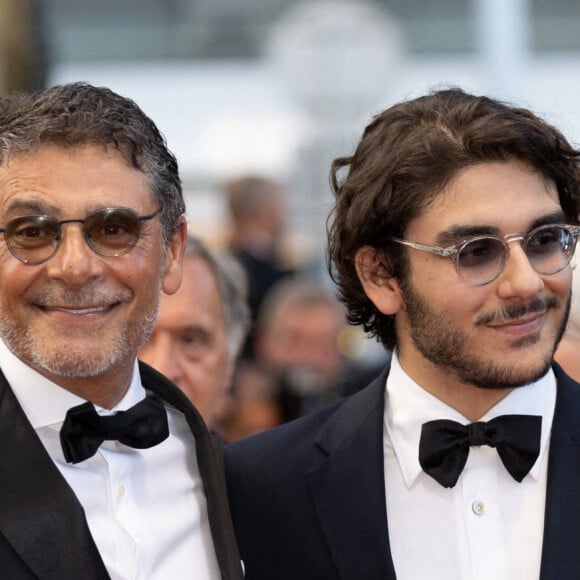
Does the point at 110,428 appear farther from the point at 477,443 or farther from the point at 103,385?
the point at 477,443

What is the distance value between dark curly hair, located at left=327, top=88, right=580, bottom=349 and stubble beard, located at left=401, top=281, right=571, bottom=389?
0.17 m

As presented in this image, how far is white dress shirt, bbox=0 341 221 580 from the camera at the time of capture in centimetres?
325

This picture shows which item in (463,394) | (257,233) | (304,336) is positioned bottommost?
(304,336)

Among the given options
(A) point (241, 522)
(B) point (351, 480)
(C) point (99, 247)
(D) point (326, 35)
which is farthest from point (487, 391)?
(D) point (326, 35)

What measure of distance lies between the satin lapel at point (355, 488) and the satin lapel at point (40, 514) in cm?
72

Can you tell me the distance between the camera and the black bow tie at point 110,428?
324 centimetres

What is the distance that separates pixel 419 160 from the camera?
147 inches

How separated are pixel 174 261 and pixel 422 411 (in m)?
0.88

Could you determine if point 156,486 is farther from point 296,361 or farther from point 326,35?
point 326,35

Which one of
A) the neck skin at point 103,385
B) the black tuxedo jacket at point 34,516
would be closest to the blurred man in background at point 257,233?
the neck skin at point 103,385

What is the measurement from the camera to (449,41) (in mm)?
16656

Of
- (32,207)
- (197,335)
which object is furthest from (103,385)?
(197,335)

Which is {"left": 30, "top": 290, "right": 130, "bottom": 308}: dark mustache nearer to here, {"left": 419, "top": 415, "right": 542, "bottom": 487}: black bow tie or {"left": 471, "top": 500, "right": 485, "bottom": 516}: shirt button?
{"left": 419, "top": 415, "right": 542, "bottom": 487}: black bow tie

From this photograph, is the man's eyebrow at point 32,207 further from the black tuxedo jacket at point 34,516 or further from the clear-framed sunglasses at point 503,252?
the clear-framed sunglasses at point 503,252
